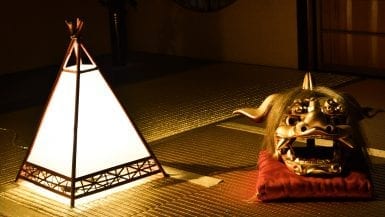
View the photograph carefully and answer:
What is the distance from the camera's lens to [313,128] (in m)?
3.08

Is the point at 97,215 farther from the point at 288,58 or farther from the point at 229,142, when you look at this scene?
the point at 288,58

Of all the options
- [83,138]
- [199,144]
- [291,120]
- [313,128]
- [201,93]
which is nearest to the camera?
[313,128]

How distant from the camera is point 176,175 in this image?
11.7ft

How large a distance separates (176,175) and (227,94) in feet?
4.91

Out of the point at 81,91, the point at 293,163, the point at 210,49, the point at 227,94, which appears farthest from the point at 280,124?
the point at 210,49

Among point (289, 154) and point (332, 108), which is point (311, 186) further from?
point (332, 108)

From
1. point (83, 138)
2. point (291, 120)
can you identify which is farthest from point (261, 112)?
point (83, 138)

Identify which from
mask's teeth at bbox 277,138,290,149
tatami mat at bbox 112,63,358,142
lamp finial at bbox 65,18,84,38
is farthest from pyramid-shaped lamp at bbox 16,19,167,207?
tatami mat at bbox 112,63,358,142

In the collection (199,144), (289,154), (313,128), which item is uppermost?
(313,128)

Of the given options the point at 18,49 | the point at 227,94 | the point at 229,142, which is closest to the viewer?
the point at 229,142

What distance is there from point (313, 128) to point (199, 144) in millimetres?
1008

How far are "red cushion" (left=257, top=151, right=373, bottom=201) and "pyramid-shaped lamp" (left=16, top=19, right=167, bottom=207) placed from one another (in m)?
0.57

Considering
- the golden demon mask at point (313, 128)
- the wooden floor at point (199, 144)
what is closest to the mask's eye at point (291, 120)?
the golden demon mask at point (313, 128)

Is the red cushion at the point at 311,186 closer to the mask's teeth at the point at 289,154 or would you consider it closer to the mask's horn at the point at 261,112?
the mask's teeth at the point at 289,154
